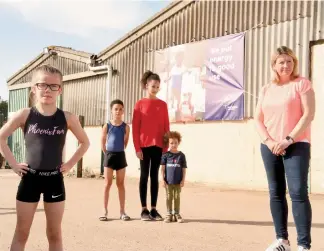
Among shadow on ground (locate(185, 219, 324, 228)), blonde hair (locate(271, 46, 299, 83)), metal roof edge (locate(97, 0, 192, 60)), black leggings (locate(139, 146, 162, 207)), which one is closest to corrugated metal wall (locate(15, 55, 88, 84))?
metal roof edge (locate(97, 0, 192, 60))

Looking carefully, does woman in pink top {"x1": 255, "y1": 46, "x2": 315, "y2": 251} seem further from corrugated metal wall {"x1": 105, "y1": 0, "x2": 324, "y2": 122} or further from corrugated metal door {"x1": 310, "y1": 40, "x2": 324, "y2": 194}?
corrugated metal wall {"x1": 105, "y1": 0, "x2": 324, "y2": 122}

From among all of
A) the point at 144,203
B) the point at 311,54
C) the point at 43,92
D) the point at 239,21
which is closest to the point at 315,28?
the point at 311,54

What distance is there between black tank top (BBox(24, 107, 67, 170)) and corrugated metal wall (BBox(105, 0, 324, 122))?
735 centimetres

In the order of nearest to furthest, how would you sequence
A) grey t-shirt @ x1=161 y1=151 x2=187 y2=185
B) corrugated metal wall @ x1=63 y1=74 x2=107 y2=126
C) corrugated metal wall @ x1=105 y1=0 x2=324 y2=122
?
grey t-shirt @ x1=161 y1=151 x2=187 y2=185 → corrugated metal wall @ x1=105 y1=0 x2=324 y2=122 → corrugated metal wall @ x1=63 y1=74 x2=107 y2=126

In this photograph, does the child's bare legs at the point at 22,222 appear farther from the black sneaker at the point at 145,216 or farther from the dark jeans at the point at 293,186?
the black sneaker at the point at 145,216

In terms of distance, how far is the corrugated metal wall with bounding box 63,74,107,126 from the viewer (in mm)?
15586

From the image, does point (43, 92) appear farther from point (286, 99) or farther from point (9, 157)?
point (286, 99)

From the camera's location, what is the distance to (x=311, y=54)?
9.49 metres

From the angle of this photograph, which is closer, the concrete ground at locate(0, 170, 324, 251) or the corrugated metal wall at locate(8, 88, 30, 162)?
the concrete ground at locate(0, 170, 324, 251)

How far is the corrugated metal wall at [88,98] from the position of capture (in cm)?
1559

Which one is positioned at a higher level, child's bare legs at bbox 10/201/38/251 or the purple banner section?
the purple banner section

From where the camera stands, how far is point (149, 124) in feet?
20.7

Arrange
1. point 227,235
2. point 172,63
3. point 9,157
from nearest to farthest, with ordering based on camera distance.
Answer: point 9,157 < point 227,235 < point 172,63

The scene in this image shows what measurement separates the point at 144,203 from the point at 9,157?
3.26m
